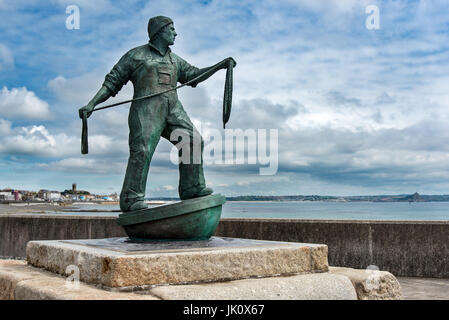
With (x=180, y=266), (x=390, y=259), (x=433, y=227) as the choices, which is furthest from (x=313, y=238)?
(x=180, y=266)

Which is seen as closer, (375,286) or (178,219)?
(375,286)

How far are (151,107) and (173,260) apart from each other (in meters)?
2.16

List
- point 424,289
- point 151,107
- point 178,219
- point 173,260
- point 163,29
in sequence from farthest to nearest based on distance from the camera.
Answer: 1. point 424,289
2. point 163,29
3. point 151,107
4. point 178,219
5. point 173,260

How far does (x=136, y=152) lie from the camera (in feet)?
20.2

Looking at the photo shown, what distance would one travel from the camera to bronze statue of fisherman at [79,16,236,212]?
6.15 meters

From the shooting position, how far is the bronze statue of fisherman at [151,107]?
6.15 meters

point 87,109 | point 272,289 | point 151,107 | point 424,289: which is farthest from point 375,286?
point 87,109

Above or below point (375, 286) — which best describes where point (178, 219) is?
above

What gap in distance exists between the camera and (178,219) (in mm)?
5688

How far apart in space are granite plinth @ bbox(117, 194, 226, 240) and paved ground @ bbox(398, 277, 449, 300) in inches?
104

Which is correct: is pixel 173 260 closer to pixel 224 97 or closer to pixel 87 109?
pixel 87 109
